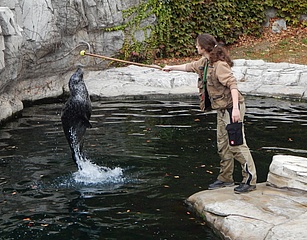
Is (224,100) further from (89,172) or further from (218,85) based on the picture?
(89,172)

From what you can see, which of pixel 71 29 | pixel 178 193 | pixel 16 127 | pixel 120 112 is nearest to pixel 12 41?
pixel 16 127

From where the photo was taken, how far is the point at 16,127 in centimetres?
1170

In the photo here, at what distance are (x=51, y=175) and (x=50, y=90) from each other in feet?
21.2

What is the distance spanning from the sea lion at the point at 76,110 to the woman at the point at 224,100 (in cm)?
164

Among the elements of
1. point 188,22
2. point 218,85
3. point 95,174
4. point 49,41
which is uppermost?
point 188,22

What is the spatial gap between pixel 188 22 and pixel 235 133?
485 inches

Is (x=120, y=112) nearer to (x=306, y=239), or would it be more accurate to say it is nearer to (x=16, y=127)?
(x=16, y=127)

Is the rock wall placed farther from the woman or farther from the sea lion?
the woman

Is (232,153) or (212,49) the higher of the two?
(212,49)

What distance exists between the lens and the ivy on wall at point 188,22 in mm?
17625

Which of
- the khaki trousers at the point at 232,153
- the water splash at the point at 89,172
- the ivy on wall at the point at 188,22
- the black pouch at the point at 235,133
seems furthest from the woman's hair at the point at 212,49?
the ivy on wall at the point at 188,22

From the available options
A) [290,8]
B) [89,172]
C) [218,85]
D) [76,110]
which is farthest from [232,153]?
[290,8]

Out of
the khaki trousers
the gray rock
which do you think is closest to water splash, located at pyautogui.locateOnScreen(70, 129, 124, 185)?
the gray rock

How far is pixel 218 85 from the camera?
23.6 ft
